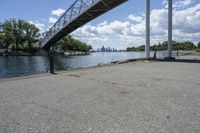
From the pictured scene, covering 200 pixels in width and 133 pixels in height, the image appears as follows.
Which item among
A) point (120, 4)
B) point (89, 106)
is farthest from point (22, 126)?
point (120, 4)

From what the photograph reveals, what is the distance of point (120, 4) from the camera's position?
26.7 meters

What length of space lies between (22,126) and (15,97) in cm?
219

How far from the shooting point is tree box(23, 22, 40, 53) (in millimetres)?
70625

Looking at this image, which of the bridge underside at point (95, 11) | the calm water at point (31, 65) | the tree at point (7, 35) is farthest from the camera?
the tree at point (7, 35)

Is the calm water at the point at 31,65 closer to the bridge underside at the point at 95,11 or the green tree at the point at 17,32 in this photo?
the bridge underside at the point at 95,11

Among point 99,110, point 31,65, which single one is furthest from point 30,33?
point 99,110

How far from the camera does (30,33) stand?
72.1 m

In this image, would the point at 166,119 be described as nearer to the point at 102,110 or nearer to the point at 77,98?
the point at 102,110

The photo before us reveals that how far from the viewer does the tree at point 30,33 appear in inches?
2781

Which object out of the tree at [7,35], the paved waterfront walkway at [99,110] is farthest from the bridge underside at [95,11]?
the tree at [7,35]

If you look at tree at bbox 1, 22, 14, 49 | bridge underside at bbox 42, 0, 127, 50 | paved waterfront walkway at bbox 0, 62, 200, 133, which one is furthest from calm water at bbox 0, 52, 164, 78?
tree at bbox 1, 22, 14, 49

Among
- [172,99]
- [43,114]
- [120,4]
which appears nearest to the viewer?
[43,114]

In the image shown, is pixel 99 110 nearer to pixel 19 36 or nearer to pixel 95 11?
pixel 95 11

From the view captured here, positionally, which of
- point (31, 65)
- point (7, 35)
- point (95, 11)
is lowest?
point (31, 65)
